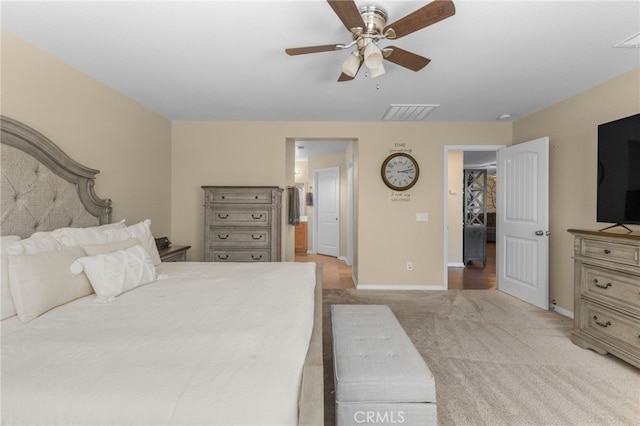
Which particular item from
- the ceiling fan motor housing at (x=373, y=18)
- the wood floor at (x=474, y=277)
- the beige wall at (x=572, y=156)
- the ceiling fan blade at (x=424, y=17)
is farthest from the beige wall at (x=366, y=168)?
the ceiling fan blade at (x=424, y=17)

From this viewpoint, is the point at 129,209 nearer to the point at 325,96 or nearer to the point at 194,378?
the point at 325,96

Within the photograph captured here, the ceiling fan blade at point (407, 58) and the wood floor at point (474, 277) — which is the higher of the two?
the ceiling fan blade at point (407, 58)

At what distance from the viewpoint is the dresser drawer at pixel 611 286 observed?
Result: 204cm

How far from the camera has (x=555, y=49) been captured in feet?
7.09

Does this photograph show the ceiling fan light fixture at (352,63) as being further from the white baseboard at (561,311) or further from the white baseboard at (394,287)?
the white baseboard at (561,311)

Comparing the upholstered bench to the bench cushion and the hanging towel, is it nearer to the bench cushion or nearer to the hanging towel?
the bench cushion

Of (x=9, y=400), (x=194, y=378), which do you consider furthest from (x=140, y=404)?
(x=9, y=400)

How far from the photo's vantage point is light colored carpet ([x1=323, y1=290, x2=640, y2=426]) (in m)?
1.67

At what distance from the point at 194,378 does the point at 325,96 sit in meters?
2.94

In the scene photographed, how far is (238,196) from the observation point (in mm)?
3561

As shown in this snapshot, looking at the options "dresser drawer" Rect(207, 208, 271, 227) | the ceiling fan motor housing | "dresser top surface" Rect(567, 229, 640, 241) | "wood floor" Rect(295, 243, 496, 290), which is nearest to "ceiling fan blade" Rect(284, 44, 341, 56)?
Result: the ceiling fan motor housing

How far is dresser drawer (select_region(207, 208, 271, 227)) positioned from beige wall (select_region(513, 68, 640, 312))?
3.48 metres

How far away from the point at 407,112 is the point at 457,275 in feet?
10.2

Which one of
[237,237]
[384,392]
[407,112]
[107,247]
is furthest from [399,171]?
[107,247]
